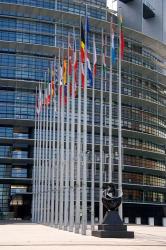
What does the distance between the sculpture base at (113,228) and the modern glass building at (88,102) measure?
149 feet

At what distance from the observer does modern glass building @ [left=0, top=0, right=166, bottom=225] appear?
78.8 metres

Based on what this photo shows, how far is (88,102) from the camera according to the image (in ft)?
265

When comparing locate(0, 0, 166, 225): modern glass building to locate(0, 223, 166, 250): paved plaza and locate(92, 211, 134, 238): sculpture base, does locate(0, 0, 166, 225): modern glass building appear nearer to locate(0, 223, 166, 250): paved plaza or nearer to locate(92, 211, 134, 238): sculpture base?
locate(92, 211, 134, 238): sculpture base

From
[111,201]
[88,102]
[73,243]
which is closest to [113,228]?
[111,201]

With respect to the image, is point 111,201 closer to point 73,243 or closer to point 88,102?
point 73,243

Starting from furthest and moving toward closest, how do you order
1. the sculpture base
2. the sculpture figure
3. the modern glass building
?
the modern glass building, the sculpture figure, the sculpture base

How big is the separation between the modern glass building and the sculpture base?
45.3m

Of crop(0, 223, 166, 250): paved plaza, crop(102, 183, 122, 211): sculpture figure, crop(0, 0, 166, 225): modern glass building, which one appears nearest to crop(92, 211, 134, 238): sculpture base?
crop(102, 183, 122, 211): sculpture figure

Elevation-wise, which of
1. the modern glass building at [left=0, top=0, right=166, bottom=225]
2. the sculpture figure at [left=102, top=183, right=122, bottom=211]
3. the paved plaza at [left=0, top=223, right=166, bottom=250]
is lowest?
the paved plaza at [left=0, top=223, right=166, bottom=250]

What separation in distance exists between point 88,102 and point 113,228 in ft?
177

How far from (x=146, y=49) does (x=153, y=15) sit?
29.5 ft

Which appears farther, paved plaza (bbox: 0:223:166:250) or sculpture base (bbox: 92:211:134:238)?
sculpture base (bbox: 92:211:134:238)

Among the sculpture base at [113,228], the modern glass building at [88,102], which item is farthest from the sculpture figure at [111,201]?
the modern glass building at [88,102]

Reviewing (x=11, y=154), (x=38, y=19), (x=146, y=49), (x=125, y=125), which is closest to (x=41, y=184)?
(x=11, y=154)
